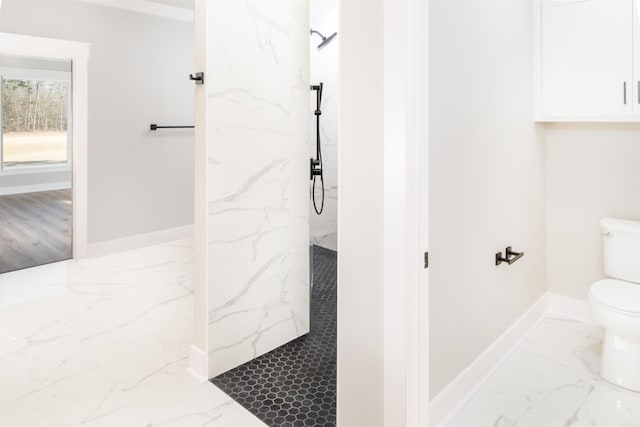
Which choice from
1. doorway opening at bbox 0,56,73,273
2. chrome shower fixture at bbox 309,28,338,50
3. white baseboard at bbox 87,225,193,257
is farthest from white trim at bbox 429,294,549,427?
doorway opening at bbox 0,56,73,273

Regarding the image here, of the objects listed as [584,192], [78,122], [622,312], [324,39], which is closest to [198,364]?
[622,312]

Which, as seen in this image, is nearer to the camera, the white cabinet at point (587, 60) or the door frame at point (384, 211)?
the door frame at point (384, 211)

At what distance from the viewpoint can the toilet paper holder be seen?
2184 millimetres

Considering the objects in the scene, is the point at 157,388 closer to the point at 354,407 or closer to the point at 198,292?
the point at 198,292

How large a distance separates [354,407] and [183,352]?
1229mm

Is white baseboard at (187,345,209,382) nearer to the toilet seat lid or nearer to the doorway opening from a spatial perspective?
the toilet seat lid

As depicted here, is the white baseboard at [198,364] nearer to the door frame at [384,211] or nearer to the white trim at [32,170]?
the door frame at [384,211]

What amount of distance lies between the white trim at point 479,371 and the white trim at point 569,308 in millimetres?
194

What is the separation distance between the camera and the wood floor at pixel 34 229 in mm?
4055

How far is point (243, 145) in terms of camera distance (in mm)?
2191

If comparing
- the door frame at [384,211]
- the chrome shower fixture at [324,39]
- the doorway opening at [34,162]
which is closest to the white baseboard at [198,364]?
the door frame at [384,211]

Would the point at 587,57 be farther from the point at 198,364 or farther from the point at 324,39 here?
the point at 198,364

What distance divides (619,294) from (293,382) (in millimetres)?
1643

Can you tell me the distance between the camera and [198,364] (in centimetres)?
217
